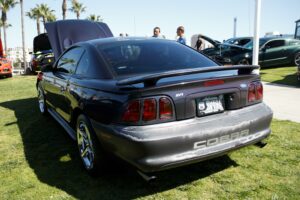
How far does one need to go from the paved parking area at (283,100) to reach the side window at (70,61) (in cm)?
344

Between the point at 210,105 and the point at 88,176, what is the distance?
1.55 meters

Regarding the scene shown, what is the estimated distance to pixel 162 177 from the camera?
3.19m

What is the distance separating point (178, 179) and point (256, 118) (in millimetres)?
979

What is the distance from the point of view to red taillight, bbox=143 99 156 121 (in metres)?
2.52

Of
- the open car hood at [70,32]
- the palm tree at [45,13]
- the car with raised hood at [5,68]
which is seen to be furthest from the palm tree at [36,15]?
the open car hood at [70,32]

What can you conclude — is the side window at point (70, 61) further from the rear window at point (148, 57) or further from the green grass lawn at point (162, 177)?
the green grass lawn at point (162, 177)

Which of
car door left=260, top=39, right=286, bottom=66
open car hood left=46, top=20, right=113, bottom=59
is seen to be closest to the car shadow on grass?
open car hood left=46, top=20, right=113, bottom=59

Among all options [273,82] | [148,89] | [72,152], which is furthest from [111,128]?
[273,82]

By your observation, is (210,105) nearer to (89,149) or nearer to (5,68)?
(89,149)

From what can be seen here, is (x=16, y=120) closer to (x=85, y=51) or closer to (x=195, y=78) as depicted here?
(x=85, y=51)

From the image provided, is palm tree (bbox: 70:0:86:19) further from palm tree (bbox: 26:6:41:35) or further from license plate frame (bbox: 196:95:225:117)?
license plate frame (bbox: 196:95:225:117)

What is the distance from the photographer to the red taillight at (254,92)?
9.93ft

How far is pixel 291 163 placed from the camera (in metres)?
3.39

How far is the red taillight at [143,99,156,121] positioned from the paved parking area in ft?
11.2
